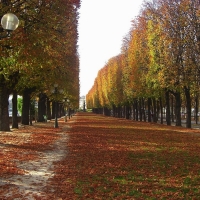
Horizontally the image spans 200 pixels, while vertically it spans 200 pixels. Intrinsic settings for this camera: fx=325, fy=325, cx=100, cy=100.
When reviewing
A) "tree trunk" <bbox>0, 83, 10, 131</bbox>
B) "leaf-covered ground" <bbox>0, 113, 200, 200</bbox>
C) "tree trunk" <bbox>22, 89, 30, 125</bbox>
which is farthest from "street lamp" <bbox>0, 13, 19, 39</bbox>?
"tree trunk" <bbox>22, 89, 30, 125</bbox>

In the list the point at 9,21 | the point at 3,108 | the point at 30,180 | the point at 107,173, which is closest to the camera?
the point at 30,180

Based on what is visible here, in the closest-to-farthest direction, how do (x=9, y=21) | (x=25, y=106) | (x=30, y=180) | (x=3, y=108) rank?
1. (x=30, y=180)
2. (x=9, y=21)
3. (x=3, y=108)
4. (x=25, y=106)

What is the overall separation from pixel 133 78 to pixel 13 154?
3171 centimetres

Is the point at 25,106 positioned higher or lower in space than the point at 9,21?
lower

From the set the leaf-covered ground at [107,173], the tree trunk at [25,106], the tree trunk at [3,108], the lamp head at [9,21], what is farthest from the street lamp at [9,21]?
the tree trunk at [25,106]

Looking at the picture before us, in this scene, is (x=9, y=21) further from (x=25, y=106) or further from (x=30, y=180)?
(x=25, y=106)

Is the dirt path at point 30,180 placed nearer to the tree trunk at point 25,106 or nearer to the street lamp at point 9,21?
the street lamp at point 9,21

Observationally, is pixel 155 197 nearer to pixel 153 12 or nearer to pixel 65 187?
pixel 65 187

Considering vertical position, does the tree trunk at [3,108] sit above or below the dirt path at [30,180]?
above

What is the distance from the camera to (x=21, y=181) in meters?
8.59

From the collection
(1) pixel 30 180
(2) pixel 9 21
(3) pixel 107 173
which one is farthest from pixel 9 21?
(3) pixel 107 173

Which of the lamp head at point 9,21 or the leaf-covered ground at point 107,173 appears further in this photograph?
the lamp head at point 9,21

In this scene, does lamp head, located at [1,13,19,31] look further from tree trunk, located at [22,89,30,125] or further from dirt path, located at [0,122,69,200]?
tree trunk, located at [22,89,30,125]

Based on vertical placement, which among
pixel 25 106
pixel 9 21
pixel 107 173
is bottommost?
pixel 107 173
